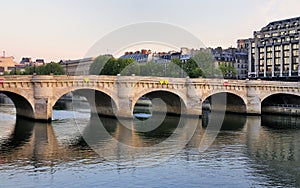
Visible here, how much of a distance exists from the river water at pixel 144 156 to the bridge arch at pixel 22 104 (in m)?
1.77

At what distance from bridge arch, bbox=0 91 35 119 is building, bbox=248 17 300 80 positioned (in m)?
70.8

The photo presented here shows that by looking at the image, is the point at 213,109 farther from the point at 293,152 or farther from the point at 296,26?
the point at 296,26

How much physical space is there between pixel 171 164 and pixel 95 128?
2052cm

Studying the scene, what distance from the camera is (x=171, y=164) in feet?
96.7

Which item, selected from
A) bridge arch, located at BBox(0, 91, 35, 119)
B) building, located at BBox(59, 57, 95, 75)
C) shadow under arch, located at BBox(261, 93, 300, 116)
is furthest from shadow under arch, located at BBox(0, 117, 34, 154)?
building, located at BBox(59, 57, 95, 75)

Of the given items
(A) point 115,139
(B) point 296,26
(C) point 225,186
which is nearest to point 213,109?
(A) point 115,139

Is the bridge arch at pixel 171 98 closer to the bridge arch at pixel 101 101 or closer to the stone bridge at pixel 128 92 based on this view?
the stone bridge at pixel 128 92

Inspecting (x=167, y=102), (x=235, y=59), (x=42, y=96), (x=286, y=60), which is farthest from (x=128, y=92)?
(x=235, y=59)

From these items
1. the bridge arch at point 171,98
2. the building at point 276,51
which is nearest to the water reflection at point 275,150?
the bridge arch at point 171,98

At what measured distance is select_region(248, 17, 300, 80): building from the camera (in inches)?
4338

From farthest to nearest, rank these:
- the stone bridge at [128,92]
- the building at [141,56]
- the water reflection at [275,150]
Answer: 1. the building at [141,56]
2. the stone bridge at [128,92]
3. the water reflection at [275,150]

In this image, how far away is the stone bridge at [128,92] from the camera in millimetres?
49281

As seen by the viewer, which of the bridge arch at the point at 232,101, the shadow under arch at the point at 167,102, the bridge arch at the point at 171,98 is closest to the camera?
the bridge arch at the point at 171,98

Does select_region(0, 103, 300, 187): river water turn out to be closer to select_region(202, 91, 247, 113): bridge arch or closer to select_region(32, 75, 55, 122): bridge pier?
select_region(32, 75, 55, 122): bridge pier
